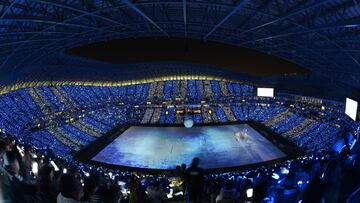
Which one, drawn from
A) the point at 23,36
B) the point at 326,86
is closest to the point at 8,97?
the point at 23,36

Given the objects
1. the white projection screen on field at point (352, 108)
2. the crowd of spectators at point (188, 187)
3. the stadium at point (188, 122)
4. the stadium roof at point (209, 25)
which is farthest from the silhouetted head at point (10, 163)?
the white projection screen on field at point (352, 108)

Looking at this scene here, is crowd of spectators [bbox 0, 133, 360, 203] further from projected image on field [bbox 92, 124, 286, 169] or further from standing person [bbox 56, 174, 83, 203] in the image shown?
projected image on field [bbox 92, 124, 286, 169]

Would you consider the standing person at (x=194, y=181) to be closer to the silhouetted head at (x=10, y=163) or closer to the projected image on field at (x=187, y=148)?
the silhouetted head at (x=10, y=163)

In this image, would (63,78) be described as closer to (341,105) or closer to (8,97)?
(8,97)

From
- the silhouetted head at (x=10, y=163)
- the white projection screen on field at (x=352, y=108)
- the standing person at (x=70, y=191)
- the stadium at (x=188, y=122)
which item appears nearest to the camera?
the standing person at (x=70, y=191)

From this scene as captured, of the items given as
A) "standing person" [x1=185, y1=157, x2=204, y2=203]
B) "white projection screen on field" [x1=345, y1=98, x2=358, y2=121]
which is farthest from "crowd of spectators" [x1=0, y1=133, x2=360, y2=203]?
"white projection screen on field" [x1=345, y1=98, x2=358, y2=121]

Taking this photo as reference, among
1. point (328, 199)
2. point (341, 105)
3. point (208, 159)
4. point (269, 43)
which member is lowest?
point (208, 159)
